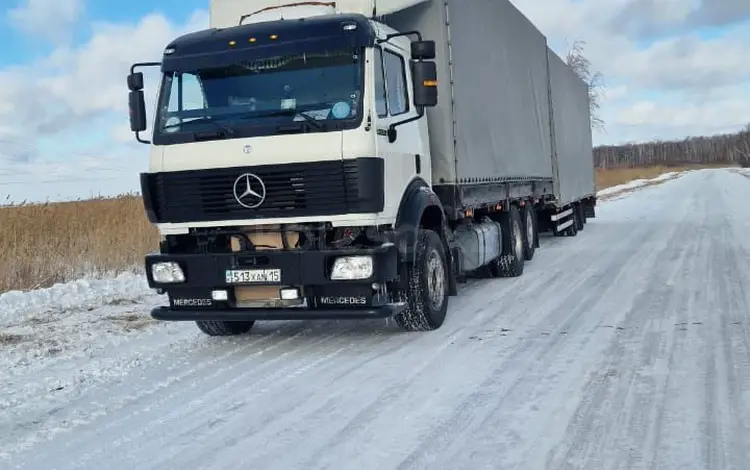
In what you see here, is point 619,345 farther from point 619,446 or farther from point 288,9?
point 288,9

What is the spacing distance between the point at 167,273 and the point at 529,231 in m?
7.57

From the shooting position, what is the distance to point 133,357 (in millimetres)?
6641

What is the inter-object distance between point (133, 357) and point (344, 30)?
344 centimetres

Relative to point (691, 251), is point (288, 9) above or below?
above

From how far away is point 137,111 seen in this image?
7195 mm

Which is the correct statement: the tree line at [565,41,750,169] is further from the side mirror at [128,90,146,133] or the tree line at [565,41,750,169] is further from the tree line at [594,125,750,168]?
the side mirror at [128,90,146,133]

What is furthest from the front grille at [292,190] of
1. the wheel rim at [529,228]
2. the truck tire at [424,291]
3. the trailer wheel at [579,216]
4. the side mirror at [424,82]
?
the trailer wheel at [579,216]

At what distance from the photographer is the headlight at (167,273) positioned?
6688mm

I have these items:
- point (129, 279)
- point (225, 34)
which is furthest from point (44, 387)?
point (129, 279)

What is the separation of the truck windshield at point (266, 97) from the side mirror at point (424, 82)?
1.72 ft

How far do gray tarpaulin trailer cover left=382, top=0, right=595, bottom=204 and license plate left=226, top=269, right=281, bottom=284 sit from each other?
8.37 ft

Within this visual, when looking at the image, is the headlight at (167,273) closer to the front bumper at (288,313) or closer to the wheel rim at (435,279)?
the front bumper at (288,313)

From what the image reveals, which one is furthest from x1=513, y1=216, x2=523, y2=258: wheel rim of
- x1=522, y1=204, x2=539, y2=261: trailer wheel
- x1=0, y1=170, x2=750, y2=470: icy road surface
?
x1=0, y1=170, x2=750, y2=470: icy road surface

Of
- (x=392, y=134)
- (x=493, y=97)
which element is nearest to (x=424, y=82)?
(x=392, y=134)
